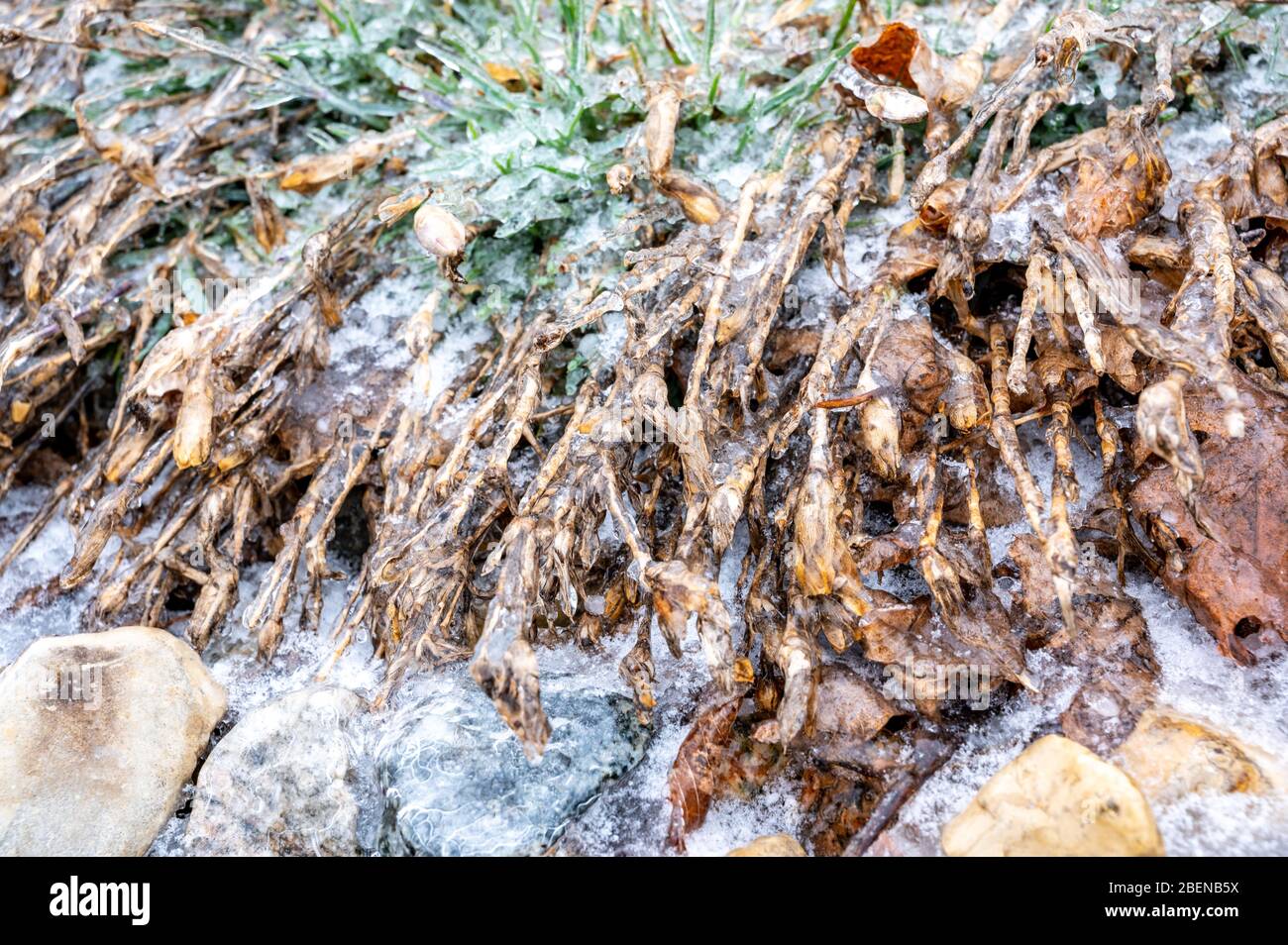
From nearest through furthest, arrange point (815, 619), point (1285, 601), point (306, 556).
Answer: point (1285, 601) → point (815, 619) → point (306, 556)

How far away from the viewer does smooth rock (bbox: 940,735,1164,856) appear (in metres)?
1.24

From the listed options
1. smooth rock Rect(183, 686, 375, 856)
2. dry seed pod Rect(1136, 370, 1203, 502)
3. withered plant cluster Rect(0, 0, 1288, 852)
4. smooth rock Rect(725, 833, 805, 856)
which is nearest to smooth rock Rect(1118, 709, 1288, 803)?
withered plant cluster Rect(0, 0, 1288, 852)

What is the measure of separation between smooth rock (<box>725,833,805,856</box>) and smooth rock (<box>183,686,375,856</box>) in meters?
0.70

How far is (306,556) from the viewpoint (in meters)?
2.00

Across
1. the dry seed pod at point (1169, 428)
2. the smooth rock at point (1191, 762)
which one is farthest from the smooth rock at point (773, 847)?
the dry seed pod at point (1169, 428)

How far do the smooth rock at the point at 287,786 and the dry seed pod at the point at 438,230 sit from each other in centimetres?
95

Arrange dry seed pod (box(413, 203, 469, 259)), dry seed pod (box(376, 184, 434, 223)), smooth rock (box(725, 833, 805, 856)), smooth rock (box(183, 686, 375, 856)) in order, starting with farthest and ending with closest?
dry seed pod (box(376, 184, 434, 223)) → dry seed pod (box(413, 203, 469, 259)) → smooth rock (box(183, 686, 375, 856)) → smooth rock (box(725, 833, 805, 856))

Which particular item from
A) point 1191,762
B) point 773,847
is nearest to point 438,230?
point 773,847

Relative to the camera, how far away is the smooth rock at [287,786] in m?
1.64

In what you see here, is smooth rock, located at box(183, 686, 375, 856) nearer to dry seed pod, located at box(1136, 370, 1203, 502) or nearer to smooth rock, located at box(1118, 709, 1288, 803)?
smooth rock, located at box(1118, 709, 1288, 803)

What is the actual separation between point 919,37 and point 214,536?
1.95 meters

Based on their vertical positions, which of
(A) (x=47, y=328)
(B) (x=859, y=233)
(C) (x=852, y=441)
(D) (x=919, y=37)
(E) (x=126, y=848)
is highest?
(D) (x=919, y=37)
